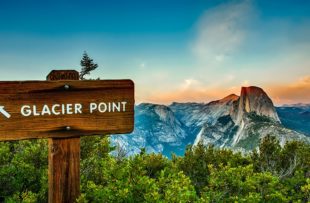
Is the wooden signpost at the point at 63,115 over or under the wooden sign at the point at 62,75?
under

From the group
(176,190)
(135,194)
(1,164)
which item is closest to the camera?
(176,190)

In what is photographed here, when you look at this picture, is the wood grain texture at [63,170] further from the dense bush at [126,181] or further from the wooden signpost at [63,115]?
the dense bush at [126,181]

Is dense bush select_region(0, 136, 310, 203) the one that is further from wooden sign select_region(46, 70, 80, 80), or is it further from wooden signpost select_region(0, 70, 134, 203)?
wooden sign select_region(46, 70, 80, 80)

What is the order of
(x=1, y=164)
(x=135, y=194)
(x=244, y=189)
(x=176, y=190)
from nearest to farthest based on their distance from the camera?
(x=176, y=190) → (x=135, y=194) → (x=244, y=189) → (x=1, y=164)

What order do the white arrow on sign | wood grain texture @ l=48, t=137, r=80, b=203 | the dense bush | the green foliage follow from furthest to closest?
the green foliage < the dense bush < wood grain texture @ l=48, t=137, r=80, b=203 < the white arrow on sign

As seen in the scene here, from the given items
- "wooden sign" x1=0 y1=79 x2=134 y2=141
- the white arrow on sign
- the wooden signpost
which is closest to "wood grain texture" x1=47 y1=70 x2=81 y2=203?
the wooden signpost

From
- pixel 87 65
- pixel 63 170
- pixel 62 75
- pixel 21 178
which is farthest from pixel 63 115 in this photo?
pixel 87 65

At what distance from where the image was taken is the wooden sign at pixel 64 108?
4.07 metres

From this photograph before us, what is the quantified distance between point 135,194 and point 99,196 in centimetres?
49

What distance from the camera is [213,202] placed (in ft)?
23.1

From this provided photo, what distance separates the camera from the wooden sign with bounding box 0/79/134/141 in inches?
160

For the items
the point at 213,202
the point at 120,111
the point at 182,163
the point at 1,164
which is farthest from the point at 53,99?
the point at 182,163

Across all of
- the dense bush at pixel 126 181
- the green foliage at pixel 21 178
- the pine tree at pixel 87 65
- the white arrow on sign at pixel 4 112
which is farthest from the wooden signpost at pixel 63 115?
the pine tree at pixel 87 65

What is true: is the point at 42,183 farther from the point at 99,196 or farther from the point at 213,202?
the point at 213,202
